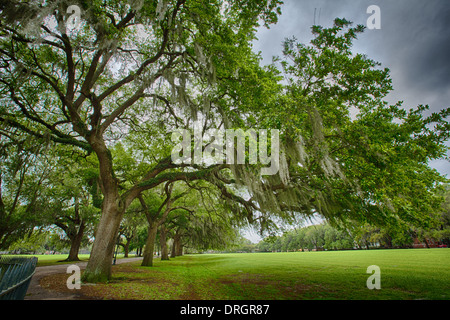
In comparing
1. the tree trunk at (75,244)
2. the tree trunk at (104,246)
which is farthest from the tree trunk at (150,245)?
the tree trunk at (75,244)

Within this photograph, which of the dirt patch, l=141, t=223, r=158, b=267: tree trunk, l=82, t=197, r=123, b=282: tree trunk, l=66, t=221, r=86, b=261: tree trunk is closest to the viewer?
l=82, t=197, r=123, b=282: tree trunk

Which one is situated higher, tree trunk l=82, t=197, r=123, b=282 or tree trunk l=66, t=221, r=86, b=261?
tree trunk l=82, t=197, r=123, b=282

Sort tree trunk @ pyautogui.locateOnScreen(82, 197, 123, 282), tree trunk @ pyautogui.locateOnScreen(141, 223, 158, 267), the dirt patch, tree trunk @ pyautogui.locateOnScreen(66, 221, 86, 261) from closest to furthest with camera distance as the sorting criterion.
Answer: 1. tree trunk @ pyautogui.locateOnScreen(82, 197, 123, 282)
2. the dirt patch
3. tree trunk @ pyautogui.locateOnScreen(141, 223, 158, 267)
4. tree trunk @ pyautogui.locateOnScreen(66, 221, 86, 261)

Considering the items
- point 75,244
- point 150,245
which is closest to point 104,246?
point 150,245

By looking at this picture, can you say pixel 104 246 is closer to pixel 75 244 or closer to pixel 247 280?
pixel 247 280

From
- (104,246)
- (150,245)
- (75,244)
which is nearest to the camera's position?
(104,246)

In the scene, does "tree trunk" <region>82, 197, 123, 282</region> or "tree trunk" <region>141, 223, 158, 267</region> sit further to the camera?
"tree trunk" <region>141, 223, 158, 267</region>

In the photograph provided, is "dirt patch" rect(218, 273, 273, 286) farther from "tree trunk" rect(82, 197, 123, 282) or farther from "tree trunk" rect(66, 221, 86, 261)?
"tree trunk" rect(66, 221, 86, 261)

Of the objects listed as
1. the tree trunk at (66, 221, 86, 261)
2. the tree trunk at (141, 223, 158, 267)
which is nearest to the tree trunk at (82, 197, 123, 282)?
the tree trunk at (141, 223, 158, 267)
